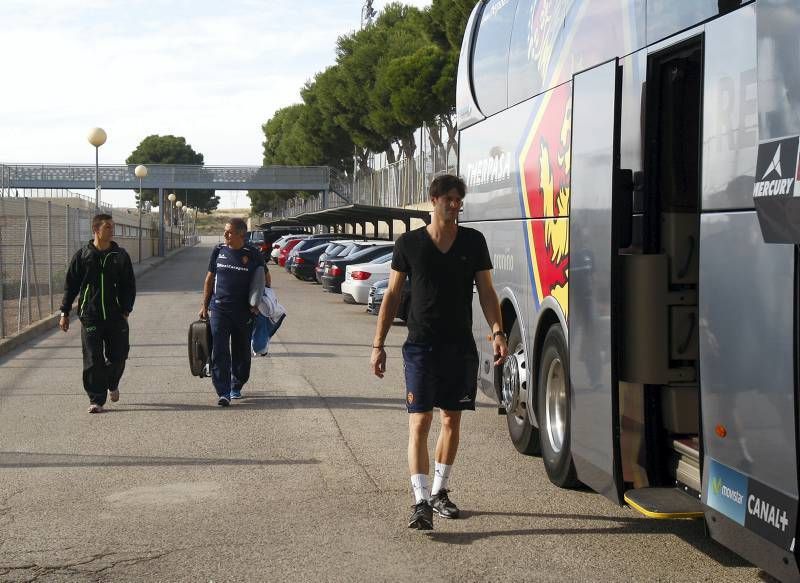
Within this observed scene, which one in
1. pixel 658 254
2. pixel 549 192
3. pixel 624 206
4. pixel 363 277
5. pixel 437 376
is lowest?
pixel 363 277

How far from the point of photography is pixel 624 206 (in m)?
6.21

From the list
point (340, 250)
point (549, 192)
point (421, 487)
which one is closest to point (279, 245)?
point (340, 250)

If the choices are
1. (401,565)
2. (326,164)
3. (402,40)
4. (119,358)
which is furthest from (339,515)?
(326,164)

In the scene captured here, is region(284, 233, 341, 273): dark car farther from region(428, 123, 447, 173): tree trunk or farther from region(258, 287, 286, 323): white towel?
region(258, 287, 286, 323): white towel

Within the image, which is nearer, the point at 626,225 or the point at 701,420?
the point at 701,420

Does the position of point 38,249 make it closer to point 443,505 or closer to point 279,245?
point 279,245

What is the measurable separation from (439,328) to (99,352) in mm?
5251

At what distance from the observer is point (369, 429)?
397 inches

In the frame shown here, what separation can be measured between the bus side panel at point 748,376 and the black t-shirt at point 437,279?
5.89 ft

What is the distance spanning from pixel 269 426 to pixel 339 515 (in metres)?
3.41

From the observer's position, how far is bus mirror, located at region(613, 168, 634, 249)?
20.0 ft

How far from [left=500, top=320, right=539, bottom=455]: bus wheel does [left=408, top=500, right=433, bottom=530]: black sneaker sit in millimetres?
2141

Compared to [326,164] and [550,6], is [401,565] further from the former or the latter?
[326,164]

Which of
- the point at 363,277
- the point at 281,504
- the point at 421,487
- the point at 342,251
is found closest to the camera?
the point at 421,487
